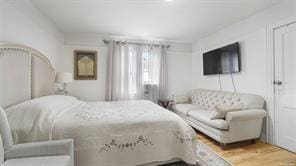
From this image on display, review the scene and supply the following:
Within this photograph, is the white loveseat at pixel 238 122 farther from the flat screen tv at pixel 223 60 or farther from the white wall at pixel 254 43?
the flat screen tv at pixel 223 60

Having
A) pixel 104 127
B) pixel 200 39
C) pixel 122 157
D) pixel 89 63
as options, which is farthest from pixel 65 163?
pixel 200 39

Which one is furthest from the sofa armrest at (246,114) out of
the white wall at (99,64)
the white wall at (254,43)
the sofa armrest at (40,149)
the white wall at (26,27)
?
the white wall at (26,27)

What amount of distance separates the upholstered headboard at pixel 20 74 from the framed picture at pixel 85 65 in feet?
4.65

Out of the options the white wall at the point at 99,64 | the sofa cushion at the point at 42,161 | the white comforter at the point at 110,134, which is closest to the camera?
the sofa cushion at the point at 42,161

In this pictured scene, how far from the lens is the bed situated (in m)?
1.60

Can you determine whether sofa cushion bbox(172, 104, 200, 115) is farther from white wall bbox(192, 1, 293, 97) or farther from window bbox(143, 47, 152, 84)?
window bbox(143, 47, 152, 84)

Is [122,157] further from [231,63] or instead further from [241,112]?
[231,63]

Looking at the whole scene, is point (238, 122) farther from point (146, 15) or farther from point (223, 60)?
point (146, 15)

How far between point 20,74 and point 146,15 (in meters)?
2.28

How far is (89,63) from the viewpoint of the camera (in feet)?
13.9

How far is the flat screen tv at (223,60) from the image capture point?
3396 mm

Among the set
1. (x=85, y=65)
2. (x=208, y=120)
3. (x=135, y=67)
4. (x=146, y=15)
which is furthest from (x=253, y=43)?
(x=85, y=65)

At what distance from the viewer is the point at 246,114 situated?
2.60 metres

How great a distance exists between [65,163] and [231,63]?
3.58 metres
